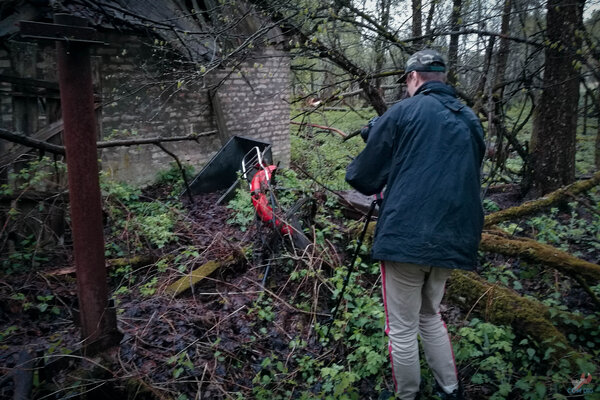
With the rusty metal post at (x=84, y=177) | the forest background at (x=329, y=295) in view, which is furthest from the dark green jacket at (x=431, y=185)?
the rusty metal post at (x=84, y=177)

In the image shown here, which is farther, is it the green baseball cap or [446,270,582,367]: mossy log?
[446,270,582,367]: mossy log

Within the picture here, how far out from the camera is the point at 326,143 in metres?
11.2

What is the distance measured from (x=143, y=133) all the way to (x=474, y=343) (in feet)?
23.8

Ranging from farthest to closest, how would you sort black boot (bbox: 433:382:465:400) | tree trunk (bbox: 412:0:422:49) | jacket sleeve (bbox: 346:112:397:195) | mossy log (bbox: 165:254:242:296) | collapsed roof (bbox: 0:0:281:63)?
1. tree trunk (bbox: 412:0:422:49)
2. mossy log (bbox: 165:254:242:296)
3. collapsed roof (bbox: 0:0:281:63)
4. black boot (bbox: 433:382:465:400)
5. jacket sleeve (bbox: 346:112:397:195)

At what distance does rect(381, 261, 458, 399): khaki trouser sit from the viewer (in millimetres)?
2557

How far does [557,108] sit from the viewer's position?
552cm

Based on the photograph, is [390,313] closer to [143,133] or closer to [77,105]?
[77,105]

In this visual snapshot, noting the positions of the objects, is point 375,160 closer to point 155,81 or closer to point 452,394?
point 452,394

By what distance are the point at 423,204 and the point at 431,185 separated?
0.39 feet

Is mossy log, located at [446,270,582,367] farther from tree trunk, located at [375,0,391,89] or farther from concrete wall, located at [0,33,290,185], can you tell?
concrete wall, located at [0,33,290,185]

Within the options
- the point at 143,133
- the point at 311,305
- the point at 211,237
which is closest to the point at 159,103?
the point at 143,133

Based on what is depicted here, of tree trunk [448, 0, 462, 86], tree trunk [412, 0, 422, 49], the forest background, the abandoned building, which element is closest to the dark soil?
the forest background

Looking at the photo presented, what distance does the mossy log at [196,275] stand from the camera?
163 inches

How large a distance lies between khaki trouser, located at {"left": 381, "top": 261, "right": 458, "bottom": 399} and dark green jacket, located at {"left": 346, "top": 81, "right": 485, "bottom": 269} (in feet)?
0.58
